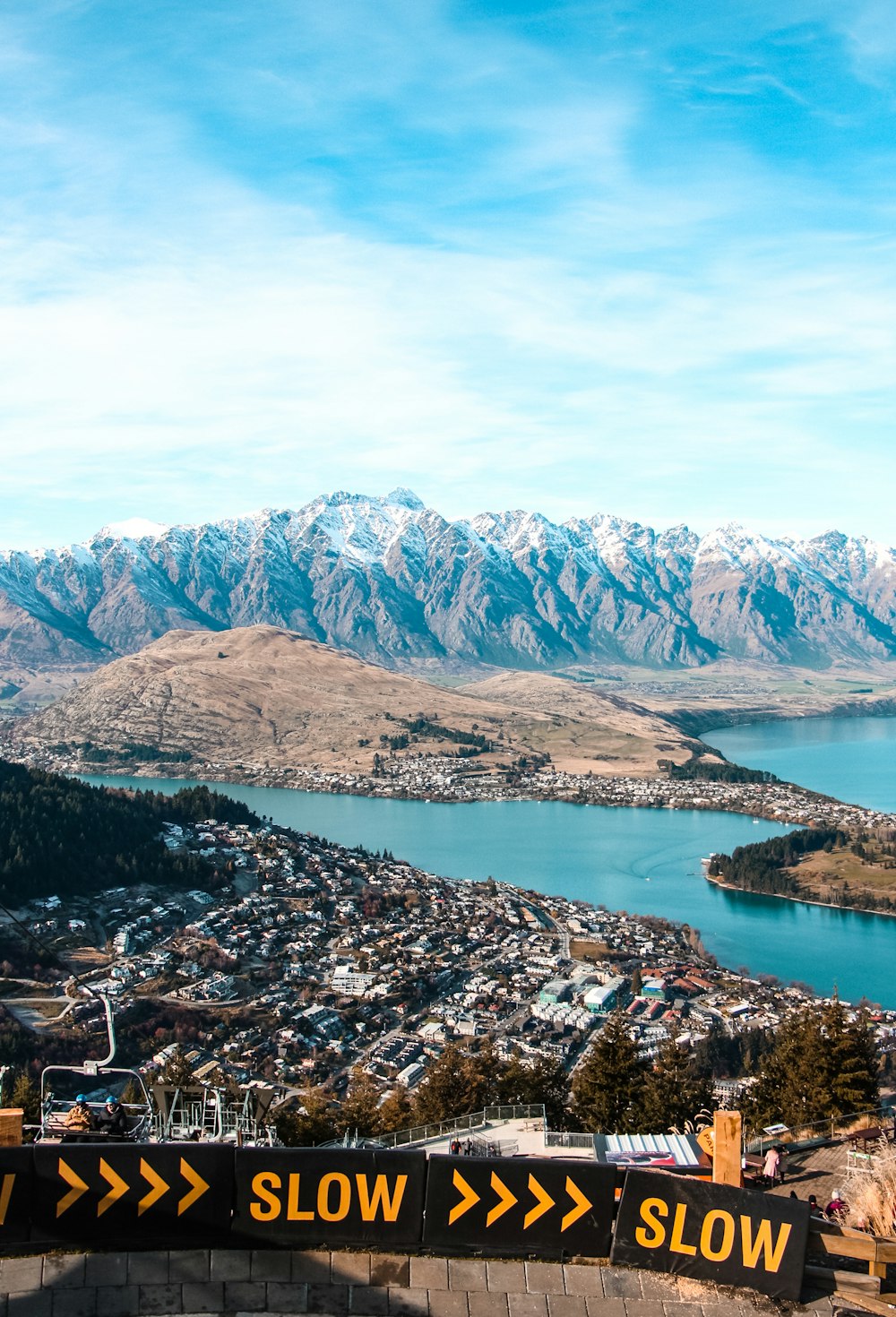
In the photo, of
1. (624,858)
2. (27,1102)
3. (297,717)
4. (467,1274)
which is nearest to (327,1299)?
(467,1274)

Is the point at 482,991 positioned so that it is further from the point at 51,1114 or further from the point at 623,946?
the point at 51,1114

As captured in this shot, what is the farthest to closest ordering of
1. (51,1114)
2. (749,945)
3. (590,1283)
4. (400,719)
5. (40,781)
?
(400,719), (40,781), (749,945), (51,1114), (590,1283)

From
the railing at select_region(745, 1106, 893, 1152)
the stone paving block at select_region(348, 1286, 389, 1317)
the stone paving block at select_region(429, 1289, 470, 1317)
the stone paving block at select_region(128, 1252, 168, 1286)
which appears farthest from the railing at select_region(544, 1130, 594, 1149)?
the stone paving block at select_region(128, 1252, 168, 1286)

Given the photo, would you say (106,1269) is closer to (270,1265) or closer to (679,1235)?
(270,1265)

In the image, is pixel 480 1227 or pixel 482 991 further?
pixel 482 991

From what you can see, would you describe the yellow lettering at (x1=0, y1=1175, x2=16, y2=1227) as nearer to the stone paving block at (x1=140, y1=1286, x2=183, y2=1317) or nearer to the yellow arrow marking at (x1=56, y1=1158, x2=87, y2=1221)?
the yellow arrow marking at (x1=56, y1=1158, x2=87, y2=1221)

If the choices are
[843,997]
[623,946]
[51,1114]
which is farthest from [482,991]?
[51,1114]

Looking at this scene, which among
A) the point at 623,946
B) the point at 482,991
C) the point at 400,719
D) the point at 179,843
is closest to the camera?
the point at 482,991

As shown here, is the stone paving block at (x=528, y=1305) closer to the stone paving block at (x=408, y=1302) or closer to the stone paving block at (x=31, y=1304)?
the stone paving block at (x=408, y=1302)
